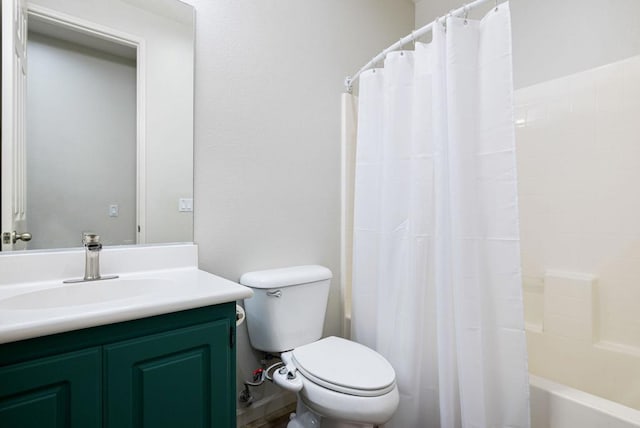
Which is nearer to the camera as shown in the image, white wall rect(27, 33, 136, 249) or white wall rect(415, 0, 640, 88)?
white wall rect(27, 33, 136, 249)

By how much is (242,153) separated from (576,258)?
176 centimetres

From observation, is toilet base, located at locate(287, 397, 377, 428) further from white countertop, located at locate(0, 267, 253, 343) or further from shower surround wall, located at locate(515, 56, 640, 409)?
shower surround wall, located at locate(515, 56, 640, 409)

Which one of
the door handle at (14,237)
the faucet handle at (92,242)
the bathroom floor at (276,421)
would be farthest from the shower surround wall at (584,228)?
the door handle at (14,237)

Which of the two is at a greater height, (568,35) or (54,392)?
(568,35)

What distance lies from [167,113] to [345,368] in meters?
1.29

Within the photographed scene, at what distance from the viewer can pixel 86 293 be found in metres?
1.11

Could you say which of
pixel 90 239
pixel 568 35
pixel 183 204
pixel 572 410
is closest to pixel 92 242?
pixel 90 239

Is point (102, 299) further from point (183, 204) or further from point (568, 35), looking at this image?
point (568, 35)

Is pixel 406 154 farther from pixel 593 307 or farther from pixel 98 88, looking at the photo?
pixel 98 88

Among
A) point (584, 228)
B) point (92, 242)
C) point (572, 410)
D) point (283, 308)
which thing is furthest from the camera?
point (584, 228)

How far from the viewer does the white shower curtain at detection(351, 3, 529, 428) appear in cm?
116

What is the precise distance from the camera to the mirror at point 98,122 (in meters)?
1.12

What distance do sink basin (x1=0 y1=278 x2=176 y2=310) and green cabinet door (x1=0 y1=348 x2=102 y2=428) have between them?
0.27m

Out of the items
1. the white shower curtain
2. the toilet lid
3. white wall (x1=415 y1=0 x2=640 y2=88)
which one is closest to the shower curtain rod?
the white shower curtain
